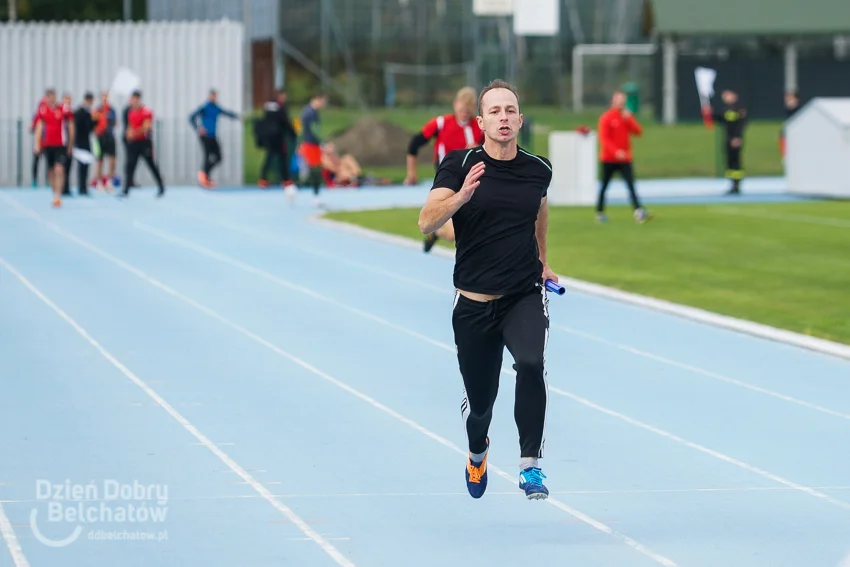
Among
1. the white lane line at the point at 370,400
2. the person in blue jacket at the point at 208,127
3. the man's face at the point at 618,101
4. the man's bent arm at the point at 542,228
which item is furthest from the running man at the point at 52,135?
the man's bent arm at the point at 542,228

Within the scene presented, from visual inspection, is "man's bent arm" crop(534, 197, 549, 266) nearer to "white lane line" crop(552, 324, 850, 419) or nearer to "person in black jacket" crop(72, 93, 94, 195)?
"white lane line" crop(552, 324, 850, 419)

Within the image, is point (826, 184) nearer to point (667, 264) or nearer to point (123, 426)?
point (667, 264)

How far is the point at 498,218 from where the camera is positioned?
7.55 metres

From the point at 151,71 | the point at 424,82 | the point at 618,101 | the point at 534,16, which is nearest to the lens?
the point at 618,101

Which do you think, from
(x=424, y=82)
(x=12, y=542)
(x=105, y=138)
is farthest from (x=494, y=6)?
(x=12, y=542)

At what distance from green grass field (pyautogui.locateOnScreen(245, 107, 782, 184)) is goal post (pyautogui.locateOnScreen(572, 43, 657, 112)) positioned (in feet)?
3.36

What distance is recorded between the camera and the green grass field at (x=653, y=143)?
40.5 meters

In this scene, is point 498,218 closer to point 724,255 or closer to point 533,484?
point 533,484

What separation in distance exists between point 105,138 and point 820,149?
13.3 meters

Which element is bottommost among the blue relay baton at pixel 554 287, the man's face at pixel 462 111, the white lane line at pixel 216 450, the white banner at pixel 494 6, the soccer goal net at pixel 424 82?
the white lane line at pixel 216 450

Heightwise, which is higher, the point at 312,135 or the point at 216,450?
the point at 312,135

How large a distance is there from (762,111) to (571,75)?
736cm

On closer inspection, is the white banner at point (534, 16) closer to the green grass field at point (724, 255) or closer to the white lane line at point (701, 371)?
the green grass field at point (724, 255)

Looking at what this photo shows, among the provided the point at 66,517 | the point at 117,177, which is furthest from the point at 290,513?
Result: the point at 117,177
